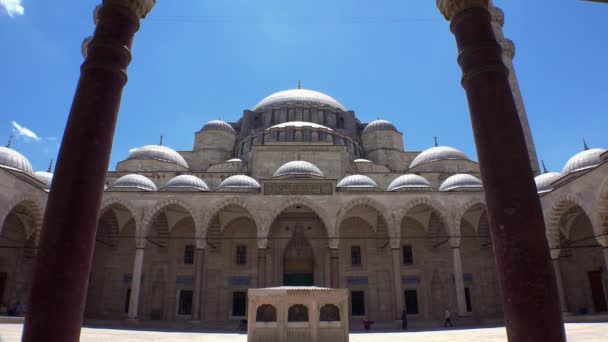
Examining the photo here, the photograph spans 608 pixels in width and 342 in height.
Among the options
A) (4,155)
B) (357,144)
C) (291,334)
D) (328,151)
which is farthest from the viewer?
(357,144)

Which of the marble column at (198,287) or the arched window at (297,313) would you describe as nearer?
the arched window at (297,313)

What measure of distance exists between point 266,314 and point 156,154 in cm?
1616

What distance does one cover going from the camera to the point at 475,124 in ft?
9.89

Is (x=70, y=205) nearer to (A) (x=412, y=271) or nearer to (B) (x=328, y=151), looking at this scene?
(A) (x=412, y=271)

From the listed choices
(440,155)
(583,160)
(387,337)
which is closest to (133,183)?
(387,337)

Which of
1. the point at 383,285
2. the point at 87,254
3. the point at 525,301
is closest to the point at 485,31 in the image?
the point at 525,301

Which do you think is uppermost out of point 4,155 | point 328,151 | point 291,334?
point 328,151

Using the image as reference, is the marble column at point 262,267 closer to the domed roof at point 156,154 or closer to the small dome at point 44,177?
the domed roof at point 156,154

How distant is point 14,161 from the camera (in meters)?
16.2

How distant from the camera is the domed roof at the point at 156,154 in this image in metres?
22.0

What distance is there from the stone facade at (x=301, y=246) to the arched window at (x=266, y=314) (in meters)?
7.33

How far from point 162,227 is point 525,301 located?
17260mm

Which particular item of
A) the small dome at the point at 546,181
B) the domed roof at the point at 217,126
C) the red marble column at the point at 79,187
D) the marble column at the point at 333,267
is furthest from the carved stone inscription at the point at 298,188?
the red marble column at the point at 79,187

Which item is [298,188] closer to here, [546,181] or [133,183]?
[133,183]
